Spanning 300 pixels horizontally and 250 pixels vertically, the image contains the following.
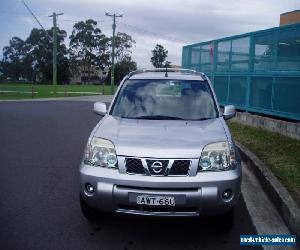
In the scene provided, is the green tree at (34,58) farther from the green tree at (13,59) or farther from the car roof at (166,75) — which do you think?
the car roof at (166,75)

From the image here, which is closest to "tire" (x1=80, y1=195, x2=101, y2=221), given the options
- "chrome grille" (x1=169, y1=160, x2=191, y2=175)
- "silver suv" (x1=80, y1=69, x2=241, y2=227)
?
"silver suv" (x1=80, y1=69, x2=241, y2=227)

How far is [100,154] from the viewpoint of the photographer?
4258 millimetres

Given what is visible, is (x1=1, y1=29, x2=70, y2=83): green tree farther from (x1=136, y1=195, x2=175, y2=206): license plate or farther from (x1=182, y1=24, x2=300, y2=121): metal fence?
(x1=136, y1=195, x2=175, y2=206): license plate

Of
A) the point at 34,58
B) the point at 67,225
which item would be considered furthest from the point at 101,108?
the point at 34,58

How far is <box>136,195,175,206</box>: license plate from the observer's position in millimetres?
3924

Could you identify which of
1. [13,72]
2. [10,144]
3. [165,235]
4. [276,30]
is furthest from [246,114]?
[13,72]

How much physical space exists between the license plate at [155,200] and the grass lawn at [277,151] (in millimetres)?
1872

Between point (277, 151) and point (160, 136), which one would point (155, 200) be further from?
point (277, 151)

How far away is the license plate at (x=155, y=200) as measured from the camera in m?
3.92

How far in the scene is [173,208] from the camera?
3.98m

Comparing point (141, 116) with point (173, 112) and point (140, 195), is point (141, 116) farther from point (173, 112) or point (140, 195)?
point (140, 195)

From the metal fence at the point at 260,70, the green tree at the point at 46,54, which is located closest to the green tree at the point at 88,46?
the green tree at the point at 46,54

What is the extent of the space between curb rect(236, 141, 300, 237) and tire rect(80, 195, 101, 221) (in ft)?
6.96

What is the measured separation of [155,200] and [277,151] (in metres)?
4.79
